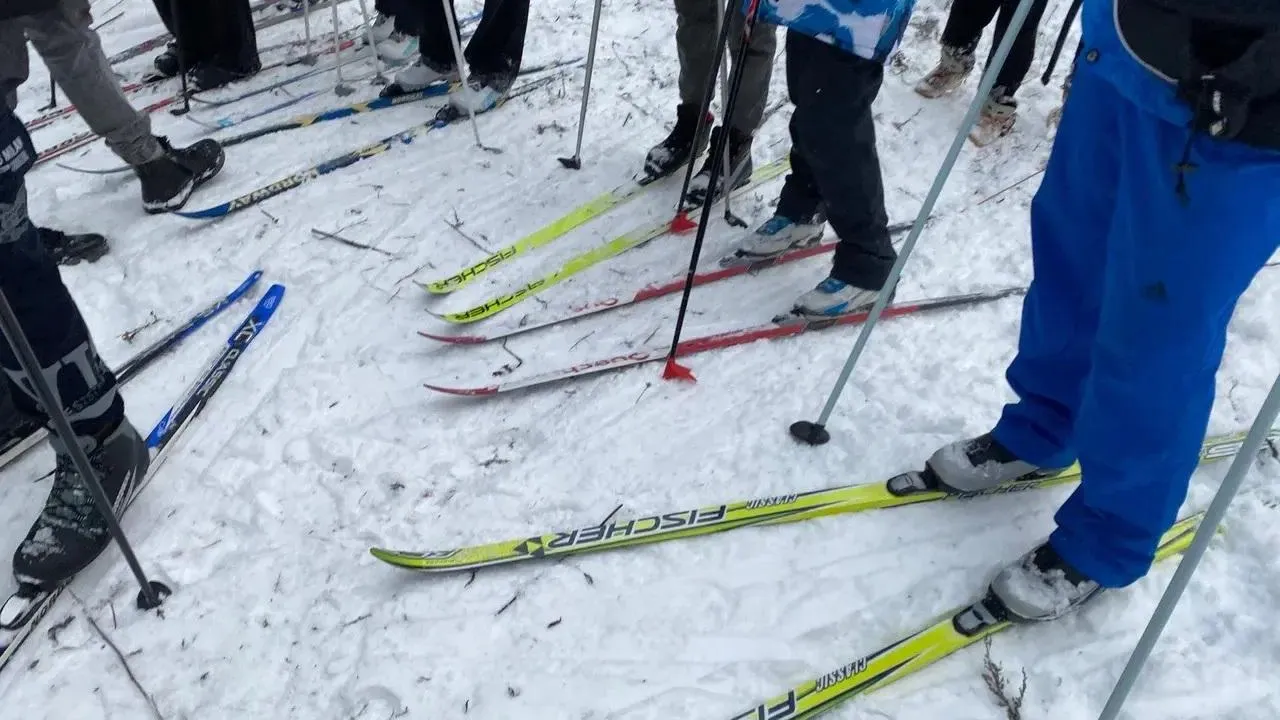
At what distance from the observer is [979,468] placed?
7.04 ft

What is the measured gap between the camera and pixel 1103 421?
1.67 meters

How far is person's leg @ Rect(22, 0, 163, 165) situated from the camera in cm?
315

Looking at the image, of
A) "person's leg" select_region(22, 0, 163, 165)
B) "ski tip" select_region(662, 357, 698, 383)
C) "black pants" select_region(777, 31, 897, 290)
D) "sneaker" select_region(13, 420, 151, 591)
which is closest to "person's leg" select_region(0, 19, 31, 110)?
"person's leg" select_region(22, 0, 163, 165)

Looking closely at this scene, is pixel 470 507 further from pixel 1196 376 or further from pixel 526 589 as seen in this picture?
pixel 1196 376

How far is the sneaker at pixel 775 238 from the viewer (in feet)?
10.4

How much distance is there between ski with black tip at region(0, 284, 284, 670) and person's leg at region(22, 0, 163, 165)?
3.68 ft

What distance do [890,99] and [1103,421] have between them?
301cm

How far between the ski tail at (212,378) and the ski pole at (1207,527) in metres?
2.69

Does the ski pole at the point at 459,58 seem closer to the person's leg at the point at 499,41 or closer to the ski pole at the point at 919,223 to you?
the person's leg at the point at 499,41

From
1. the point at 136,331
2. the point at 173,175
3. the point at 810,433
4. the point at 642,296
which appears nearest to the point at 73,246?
the point at 173,175

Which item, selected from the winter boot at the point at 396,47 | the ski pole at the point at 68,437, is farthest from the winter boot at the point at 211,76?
the ski pole at the point at 68,437

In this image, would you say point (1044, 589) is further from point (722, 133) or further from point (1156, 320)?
point (722, 133)

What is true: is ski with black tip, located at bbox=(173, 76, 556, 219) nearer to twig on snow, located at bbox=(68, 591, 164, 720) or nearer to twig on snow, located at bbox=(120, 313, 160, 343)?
twig on snow, located at bbox=(120, 313, 160, 343)

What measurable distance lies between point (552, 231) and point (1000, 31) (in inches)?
93.7
